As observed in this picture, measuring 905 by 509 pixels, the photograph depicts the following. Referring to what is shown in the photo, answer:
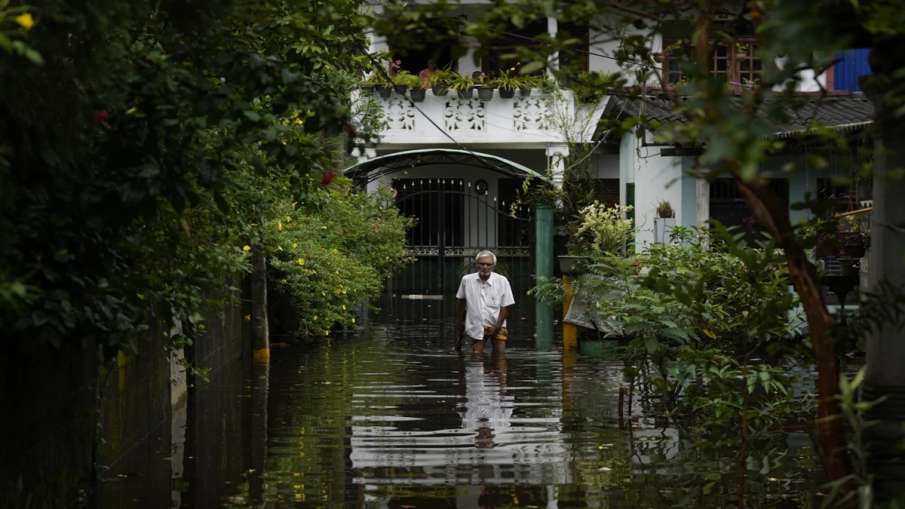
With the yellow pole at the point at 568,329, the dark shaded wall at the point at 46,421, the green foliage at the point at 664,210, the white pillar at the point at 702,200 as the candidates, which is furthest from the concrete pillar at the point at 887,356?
the white pillar at the point at 702,200

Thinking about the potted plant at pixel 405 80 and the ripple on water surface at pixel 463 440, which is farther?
the potted plant at pixel 405 80

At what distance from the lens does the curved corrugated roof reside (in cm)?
2722

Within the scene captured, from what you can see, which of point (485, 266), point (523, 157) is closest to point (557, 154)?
point (523, 157)

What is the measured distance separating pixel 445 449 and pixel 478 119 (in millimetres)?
20185

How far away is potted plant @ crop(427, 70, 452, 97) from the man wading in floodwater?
35.2 feet

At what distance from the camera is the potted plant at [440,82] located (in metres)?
30.1

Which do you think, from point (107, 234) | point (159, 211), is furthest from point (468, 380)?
point (107, 234)

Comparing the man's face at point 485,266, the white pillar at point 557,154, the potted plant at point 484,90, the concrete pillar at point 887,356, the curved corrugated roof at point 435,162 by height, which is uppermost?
the potted plant at point 484,90

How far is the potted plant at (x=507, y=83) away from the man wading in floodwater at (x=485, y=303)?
10.8 metres

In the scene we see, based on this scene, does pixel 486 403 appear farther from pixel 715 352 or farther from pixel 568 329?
pixel 568 329

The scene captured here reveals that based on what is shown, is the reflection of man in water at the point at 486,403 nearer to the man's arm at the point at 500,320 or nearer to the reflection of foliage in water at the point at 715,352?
the man's arm at the point at 500,320

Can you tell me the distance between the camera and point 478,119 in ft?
103

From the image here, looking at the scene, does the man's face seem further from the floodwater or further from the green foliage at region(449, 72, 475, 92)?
the green foliage at region(449, 72, 475, 92)

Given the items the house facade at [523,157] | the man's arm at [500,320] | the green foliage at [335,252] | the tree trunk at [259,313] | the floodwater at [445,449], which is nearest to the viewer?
the floodwater at [445,449]
